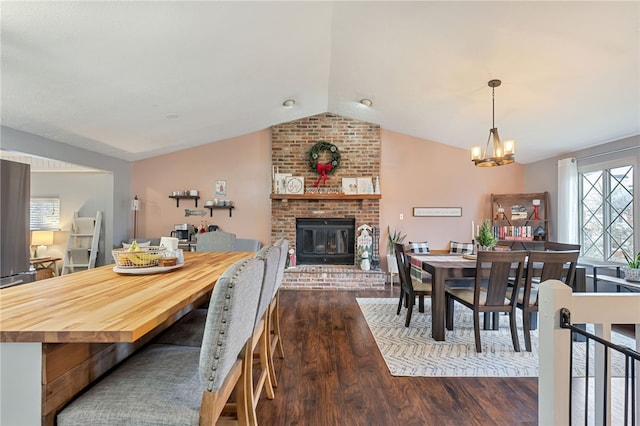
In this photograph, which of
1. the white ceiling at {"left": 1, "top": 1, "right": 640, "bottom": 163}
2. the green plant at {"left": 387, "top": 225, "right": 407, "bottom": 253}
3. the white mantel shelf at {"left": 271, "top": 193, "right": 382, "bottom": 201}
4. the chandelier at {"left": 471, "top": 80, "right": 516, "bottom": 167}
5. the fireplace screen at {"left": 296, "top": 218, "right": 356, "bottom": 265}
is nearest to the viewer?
the white ceiling at {"left": 1, "top": 1, "right": 640, "bottom": 163}

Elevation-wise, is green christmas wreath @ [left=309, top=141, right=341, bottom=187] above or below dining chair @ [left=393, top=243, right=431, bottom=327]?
above

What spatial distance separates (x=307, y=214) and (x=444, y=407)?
12.8 feet

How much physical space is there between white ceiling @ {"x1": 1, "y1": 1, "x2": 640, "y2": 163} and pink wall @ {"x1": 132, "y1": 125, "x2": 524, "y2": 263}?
3.43 feet

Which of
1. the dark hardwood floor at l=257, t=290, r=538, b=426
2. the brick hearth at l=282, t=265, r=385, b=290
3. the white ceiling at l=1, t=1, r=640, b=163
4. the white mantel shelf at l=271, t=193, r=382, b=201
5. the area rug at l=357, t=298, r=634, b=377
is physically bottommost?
the dark hardwood floor at l=257, t=290, r=538, b=426

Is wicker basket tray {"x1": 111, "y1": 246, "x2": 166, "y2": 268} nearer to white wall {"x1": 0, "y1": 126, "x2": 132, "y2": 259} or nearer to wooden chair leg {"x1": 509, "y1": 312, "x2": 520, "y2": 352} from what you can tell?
wooden chair leg {"x1": 509, "y1": 312, "x2": 520, "y2": 352}

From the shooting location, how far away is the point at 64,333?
34.3 inches

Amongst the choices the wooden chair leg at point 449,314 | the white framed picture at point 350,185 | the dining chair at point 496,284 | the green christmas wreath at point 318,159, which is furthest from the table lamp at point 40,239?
the dining chair at point 496,284

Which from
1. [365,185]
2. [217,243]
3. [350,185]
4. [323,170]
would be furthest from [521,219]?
[217,243]

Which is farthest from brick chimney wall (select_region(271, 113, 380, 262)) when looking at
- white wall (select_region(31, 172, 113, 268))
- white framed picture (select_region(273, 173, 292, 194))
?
white wall (select_region(31, 172, 113, 268))

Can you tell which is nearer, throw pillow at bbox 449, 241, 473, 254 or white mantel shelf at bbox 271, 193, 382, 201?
throw pillow at bbox 449, 241, 473, 254

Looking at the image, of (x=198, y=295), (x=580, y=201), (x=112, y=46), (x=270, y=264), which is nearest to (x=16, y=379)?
(x=198, y=295)

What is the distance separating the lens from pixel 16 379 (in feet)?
2.92

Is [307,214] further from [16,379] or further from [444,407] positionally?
[16,379]

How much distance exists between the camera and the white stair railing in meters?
1.11
